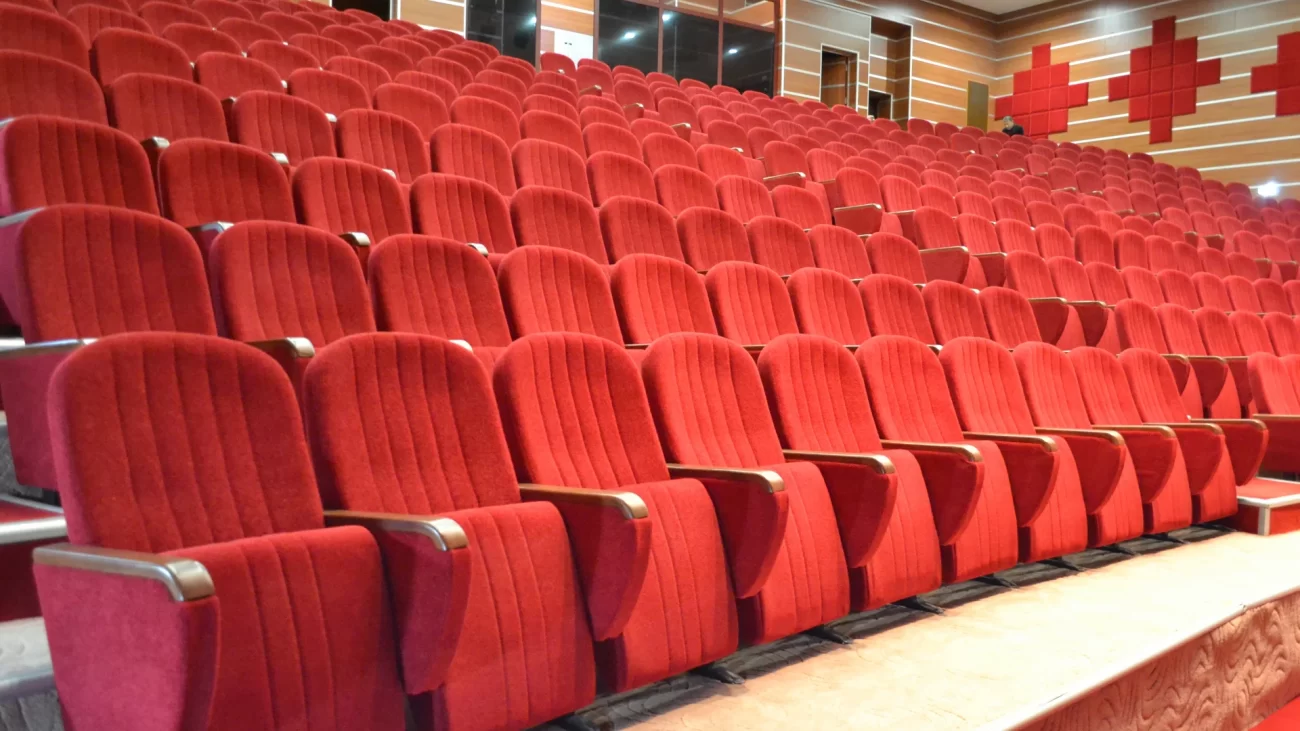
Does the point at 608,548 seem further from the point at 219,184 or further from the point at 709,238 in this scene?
the point at 709,238

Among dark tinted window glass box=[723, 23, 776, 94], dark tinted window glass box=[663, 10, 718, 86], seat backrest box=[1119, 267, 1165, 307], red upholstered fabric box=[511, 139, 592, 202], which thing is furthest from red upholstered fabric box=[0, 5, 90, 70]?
dark tinted window glass box=[723, 23, 776, 94]

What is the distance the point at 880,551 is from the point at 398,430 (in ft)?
0.76

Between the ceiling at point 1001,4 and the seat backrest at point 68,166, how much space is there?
2.60m

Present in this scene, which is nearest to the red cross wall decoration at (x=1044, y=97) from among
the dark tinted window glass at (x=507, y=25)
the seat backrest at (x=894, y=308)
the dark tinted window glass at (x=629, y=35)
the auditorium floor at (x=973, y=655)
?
the dark tinted window glass at (x=629, y=35)

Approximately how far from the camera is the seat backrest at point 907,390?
0.56 meters

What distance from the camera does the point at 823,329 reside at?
2.23 feet

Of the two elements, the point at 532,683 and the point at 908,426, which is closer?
the point at 532,683

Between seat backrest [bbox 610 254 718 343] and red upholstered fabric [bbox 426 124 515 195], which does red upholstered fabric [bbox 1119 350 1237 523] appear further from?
red upholstered fabric [bbox 426 124 515 195]

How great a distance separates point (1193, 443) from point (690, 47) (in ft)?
5.71

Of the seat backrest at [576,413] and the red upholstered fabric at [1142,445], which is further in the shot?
the red upholstered fabric at [1142,445]

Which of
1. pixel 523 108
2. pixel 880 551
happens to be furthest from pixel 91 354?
pixel 523 108

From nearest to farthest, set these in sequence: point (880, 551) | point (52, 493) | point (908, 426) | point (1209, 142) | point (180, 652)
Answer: point (180, 652), point (52, 493), point (880, 551), point (908, 426), point (1209, 142)

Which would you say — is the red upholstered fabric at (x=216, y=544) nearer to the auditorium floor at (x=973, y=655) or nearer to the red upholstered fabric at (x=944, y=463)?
the auditorium floor at (x=973, y=655)

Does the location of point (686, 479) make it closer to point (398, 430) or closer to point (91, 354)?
point (398, 430)
